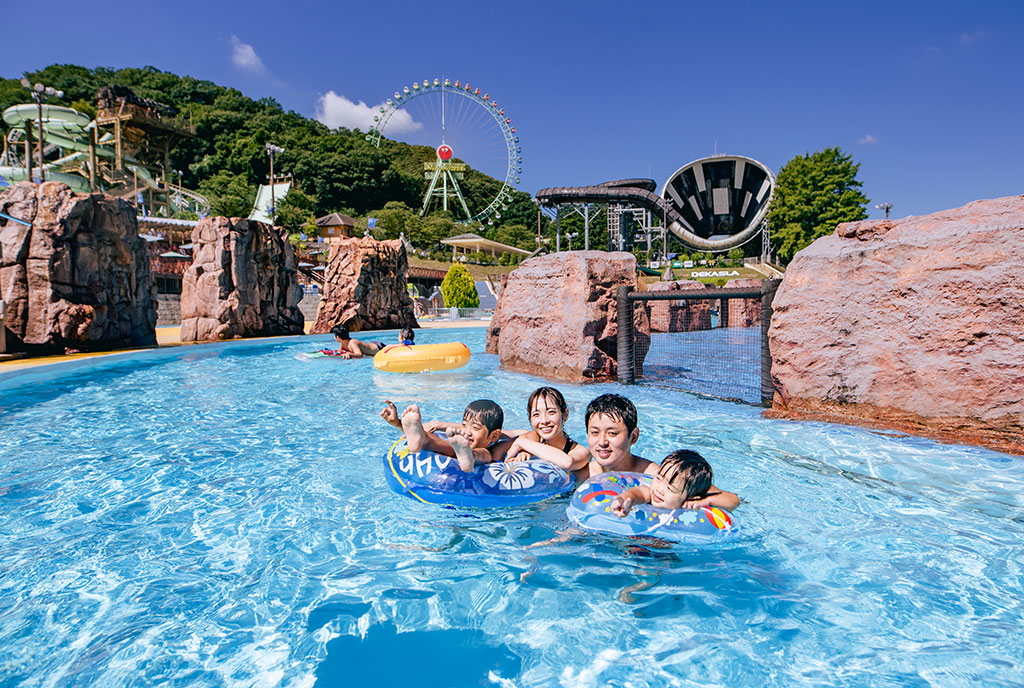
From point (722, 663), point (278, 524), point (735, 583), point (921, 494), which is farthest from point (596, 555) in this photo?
point (921, 494)

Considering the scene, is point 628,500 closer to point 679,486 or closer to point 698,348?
point 679,486

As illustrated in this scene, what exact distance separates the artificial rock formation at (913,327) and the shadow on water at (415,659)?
4407mm

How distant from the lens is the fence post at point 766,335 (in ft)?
19.5

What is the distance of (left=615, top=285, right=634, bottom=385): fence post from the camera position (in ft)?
25.3

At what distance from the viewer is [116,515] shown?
3328mm

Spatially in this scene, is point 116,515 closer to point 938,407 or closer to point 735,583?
point 735,583

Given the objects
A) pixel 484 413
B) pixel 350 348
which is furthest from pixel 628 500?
pixel 350 348

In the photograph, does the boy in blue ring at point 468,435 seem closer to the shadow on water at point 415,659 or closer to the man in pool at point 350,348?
the shadow on water at point 415,659

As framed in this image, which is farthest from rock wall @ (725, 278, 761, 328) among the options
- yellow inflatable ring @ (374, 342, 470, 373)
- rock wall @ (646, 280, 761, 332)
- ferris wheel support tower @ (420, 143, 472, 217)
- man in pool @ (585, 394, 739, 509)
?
ferris wheel support tower @ (420, 143, 472, 217)

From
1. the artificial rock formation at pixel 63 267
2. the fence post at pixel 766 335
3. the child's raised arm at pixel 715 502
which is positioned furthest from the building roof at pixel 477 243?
the child's raised arm at pixel 715 502

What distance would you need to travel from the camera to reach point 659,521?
2420 millimetres

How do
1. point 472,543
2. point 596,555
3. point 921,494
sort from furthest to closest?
1. point 921,494
2. point 472,543
3. point 596,555

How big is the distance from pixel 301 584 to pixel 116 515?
64.5 inches

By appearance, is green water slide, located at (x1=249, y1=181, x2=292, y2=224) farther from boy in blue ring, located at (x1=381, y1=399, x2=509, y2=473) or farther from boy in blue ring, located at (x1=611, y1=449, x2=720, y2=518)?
boy in blue ring, located at (x1=611, y1=449, x2=720, y2=518)
